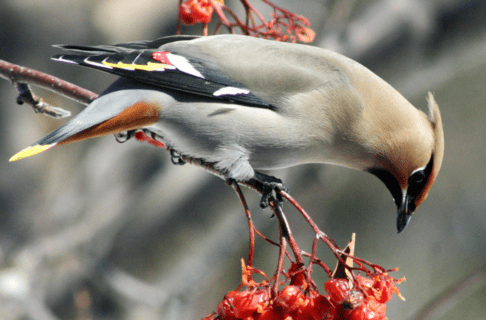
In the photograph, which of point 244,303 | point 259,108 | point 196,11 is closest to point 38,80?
point 196,11

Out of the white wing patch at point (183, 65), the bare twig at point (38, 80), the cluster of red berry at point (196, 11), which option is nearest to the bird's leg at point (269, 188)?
the white wing patch at point (183, 65)

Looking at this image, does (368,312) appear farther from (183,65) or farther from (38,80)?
(38,80)

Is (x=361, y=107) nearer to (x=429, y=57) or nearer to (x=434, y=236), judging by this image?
(x=429, y=57)

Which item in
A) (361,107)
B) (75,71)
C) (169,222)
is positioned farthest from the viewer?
(75,71)

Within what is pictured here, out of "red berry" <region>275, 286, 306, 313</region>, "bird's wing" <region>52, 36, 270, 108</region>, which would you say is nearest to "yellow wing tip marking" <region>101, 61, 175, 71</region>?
"bird's wing" <region>52, 36, 270, 108</region>

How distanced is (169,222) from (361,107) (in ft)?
5.35

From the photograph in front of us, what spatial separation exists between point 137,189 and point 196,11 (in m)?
1.46

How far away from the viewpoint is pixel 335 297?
114 centimetres

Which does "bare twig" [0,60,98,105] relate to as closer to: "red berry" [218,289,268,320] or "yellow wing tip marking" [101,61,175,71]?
"yellow wing tip marking" [101,61,175,71]

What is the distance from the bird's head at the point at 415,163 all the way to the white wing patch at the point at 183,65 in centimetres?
58

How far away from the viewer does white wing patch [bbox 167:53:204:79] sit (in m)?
1.45

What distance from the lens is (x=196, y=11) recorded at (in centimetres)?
189

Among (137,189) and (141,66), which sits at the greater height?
(141,66)

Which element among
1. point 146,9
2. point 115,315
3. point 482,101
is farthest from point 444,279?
point 146,9
